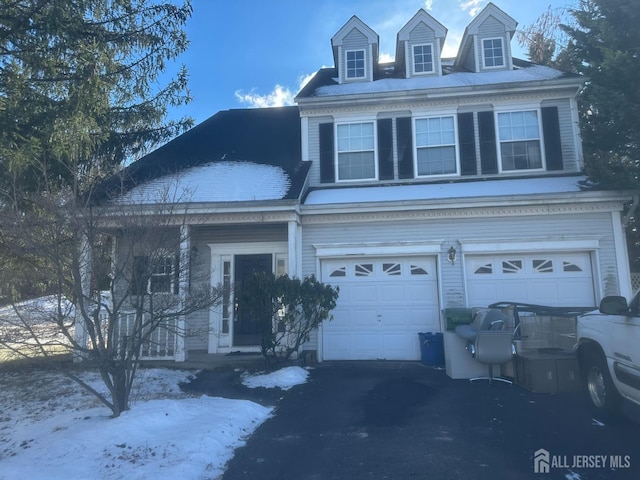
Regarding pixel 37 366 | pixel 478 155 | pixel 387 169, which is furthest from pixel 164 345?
pixel 478 155

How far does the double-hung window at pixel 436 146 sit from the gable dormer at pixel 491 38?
226cm

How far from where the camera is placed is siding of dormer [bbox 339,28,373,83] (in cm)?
1241

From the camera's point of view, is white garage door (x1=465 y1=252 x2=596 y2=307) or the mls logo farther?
white garage door (x1=465 y1=252 x2=596 y2=307)

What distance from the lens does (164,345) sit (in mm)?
9898

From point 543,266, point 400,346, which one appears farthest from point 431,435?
point 543,266

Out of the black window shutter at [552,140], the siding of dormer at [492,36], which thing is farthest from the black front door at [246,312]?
the siding of dormer at [492,36]

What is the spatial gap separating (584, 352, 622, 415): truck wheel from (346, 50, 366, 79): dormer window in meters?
9.29

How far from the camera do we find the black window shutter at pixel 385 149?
1118 centimetres

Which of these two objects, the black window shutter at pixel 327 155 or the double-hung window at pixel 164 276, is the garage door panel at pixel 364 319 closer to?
the black window shutter at pixel 327 155

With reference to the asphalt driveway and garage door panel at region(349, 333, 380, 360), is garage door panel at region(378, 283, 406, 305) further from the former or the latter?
the asphalt driveway

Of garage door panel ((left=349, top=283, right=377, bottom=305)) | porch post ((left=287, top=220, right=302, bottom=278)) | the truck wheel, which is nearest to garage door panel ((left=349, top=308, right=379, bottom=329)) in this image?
garage door panel ((left=349, top=283, right=377, bottom=305))

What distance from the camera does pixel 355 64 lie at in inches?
494

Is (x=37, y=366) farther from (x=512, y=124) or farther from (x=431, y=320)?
(x=512, y=124)

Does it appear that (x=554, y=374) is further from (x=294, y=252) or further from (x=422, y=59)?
(x=422, y=59)
